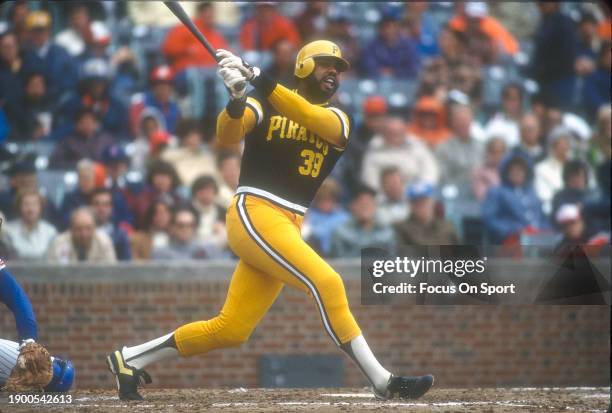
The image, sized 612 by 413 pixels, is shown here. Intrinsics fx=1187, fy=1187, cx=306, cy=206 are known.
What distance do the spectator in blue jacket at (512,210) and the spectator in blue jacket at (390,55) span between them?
1.61 metres

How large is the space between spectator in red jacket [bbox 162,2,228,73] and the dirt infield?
437 cm

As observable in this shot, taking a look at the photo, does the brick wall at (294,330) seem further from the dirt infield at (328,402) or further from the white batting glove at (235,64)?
the white batting glove at (235,64)

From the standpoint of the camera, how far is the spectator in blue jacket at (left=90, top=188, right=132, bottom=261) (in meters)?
8.75

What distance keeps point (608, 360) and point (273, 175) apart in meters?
4.33

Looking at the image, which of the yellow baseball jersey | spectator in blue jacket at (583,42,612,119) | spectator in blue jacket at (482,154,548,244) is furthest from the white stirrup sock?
spectator in blue jacket at (583,42,612,119)

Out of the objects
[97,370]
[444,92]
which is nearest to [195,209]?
Result: [97,370]

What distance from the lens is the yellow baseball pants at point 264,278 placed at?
217 inches

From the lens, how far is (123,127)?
33.1ft

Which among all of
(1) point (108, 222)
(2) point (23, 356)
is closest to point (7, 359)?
(2) point (23, 356)

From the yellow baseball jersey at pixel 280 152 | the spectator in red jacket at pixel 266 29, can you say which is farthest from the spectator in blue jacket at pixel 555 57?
the yellow baseball jersey at pixel 280 152

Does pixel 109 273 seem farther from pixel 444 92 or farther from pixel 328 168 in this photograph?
pixel 444 92

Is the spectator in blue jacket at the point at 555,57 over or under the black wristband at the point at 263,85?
over

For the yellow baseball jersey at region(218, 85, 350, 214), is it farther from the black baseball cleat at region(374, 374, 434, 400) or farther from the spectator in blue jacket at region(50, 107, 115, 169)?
the spectator in blue jacket at region(50, 107, 115, 169)

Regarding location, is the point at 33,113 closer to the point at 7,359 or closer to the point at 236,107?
the point at 7,359
